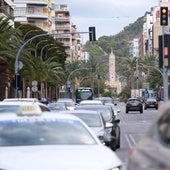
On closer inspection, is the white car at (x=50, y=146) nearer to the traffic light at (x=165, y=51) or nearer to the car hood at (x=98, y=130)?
the car hood at (x=98, y=130)

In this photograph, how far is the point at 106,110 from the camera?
2517 centimetres

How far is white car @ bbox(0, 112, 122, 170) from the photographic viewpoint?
353 inches

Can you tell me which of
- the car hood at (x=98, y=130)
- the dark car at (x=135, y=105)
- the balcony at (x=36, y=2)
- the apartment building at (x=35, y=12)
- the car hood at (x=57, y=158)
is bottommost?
the dark car at (x=135, y=105)

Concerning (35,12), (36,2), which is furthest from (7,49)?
(35,12)

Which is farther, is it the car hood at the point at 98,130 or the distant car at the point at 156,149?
the car hood at the point at 98,130

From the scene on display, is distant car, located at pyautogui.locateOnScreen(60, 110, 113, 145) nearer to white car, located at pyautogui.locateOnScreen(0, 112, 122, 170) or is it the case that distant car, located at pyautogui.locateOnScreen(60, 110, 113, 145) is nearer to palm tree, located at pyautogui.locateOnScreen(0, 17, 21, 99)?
white car, located at pyautogui.locateOnScreen(0, 112, 122, 170)

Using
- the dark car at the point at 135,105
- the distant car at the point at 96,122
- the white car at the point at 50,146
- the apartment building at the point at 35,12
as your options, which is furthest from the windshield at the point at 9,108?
the apartment building at the point at 35,12

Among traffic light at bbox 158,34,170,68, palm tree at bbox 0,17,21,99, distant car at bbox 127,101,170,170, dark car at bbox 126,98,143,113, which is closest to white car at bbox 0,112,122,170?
distant car at bbox 127,101,170,170

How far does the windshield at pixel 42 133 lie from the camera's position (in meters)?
10.5

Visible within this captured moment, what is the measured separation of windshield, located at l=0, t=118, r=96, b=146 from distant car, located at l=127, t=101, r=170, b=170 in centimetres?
342

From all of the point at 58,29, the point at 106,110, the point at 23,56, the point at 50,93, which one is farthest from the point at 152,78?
the point at 106,110

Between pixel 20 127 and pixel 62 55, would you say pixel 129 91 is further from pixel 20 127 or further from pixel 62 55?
pixel 20 127

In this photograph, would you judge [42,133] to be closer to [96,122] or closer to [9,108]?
[96,122]

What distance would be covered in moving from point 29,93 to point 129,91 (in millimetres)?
97111
